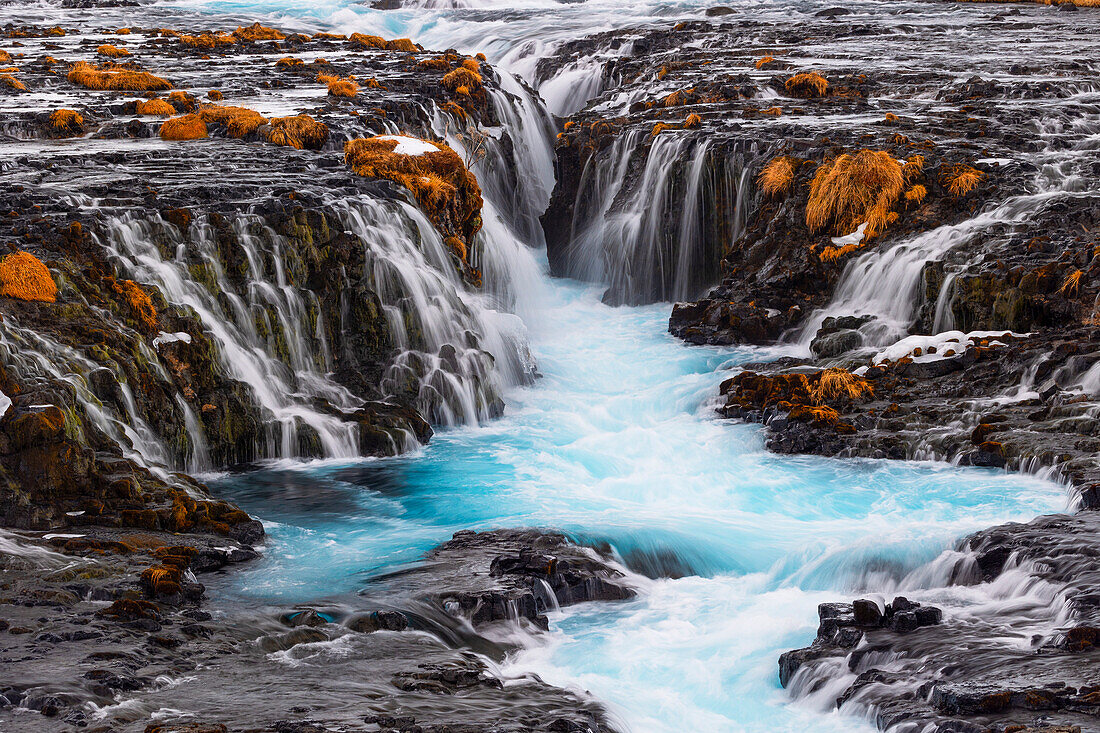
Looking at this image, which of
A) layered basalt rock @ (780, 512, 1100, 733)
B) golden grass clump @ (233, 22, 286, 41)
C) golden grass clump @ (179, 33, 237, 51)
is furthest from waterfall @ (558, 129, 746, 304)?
golden grass clump @ (233, 22, 286, 41)

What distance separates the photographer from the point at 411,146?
22938 mm

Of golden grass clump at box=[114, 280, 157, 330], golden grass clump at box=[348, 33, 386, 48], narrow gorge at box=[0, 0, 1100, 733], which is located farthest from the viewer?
golden grass clump at box=[348, 33, 386, 48]

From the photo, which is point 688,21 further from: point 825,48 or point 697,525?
point 697,525

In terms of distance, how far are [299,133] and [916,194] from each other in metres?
13.3

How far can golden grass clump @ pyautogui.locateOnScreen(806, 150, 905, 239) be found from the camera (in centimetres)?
2208

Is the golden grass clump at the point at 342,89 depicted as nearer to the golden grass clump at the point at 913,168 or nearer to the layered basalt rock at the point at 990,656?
the golden grass clump at the point at 913,168

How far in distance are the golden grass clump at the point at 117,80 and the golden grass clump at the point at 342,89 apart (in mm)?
4720

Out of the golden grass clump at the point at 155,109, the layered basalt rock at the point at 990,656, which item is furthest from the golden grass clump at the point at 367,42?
the layered basalt rock at the point at 990,656

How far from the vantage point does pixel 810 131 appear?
85.5 feet

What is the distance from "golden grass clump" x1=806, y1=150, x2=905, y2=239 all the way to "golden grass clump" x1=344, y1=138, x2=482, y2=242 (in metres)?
7.19

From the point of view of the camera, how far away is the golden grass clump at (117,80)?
30.0 m

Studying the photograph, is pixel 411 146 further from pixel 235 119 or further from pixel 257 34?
pixel 257 34

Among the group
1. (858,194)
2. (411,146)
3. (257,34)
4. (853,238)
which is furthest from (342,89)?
(257,34)

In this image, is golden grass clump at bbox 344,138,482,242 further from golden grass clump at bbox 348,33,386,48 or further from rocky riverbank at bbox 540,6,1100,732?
golden grass clump at bbox 348,33,386,48
